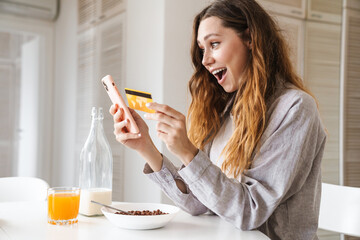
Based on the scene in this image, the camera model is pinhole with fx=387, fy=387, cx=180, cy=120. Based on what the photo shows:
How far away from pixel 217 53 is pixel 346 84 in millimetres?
1871

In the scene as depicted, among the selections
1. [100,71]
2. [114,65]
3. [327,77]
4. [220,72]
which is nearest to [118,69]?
[114,65]

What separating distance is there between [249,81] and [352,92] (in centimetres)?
189

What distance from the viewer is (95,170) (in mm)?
Answer: 1167

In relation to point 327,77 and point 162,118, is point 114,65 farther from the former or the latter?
point 162,118

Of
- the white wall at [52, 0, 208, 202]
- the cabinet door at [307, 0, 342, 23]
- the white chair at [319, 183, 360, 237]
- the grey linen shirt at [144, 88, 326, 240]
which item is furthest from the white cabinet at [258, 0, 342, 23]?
the grey linen shirt at [144, 88, 326, 240]

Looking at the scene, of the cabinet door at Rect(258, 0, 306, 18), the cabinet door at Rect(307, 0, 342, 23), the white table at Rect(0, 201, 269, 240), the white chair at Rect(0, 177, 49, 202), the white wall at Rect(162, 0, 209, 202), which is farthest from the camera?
the cabinet door at Rect(307, 0, 342, 23)

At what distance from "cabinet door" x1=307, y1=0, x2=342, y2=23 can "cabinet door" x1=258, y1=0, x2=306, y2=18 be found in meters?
0.08

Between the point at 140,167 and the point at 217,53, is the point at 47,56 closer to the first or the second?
the point at 140,167

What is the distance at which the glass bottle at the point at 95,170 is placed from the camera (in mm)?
1136

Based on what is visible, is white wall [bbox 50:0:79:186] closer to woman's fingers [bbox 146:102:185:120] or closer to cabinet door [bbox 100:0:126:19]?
cabinet door [bbox 100:0:126:19]

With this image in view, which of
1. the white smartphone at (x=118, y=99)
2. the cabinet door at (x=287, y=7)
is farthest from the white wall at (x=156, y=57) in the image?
the white smartphone at (x=118, y=99)

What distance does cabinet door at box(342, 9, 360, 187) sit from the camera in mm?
2799

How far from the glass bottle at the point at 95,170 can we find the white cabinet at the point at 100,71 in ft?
5.35

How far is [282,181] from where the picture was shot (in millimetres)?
1027
